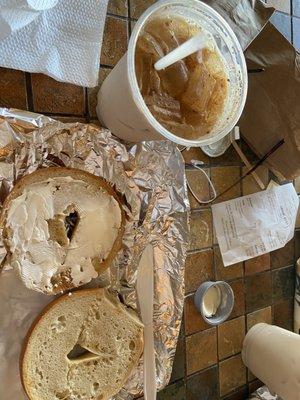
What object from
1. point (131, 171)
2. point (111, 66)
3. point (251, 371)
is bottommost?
point (251, 371)

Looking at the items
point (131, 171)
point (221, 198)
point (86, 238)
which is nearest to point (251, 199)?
point (221, 198)

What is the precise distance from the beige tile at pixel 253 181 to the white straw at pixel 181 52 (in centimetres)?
47

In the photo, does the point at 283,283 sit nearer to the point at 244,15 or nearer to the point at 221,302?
the point at 221,302

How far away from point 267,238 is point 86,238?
1.78 feet

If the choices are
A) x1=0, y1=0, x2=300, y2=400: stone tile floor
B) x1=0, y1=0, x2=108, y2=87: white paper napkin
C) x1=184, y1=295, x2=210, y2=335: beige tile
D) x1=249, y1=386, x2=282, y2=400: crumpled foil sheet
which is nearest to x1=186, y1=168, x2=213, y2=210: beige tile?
x1=0, y1=0, x2=300, y2=400: stone tile floor

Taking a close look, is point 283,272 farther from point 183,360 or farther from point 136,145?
point 136,145

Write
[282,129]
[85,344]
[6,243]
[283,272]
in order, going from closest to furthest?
[6,243] → [85,344] → [282,129] → [283,272]

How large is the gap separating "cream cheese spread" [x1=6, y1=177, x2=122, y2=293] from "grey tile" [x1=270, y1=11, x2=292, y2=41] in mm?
668

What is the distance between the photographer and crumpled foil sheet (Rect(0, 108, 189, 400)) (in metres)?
0.68

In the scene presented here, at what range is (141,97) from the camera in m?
0.58

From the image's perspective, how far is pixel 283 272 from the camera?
113 centimetres

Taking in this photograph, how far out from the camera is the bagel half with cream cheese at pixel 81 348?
716 millimetres

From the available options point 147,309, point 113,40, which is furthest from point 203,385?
point 113,40

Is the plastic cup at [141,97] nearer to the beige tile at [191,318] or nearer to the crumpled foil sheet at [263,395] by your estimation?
the beige tile at [191,318]
